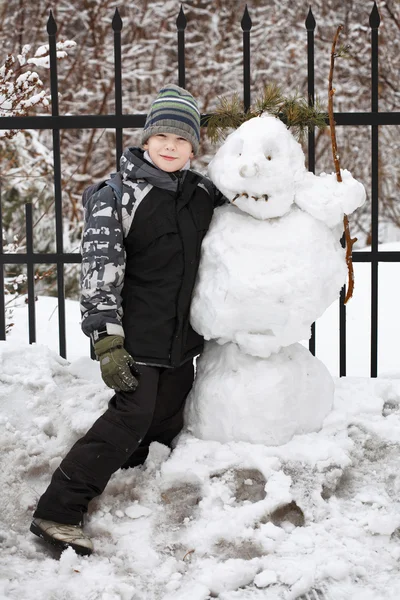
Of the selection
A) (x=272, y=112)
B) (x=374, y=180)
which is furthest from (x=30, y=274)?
(x=374, y=180)

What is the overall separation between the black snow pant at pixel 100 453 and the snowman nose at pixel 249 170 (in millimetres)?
801

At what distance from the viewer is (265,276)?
8.92 ft

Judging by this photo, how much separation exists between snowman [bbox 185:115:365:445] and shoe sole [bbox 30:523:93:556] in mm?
670

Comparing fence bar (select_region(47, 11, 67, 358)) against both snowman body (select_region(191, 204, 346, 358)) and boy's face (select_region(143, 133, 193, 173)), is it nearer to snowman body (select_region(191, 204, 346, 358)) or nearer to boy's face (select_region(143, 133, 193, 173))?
boy's face (select_region(143, 133, 193, 173))

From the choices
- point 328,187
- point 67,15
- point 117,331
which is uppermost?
point 67,15

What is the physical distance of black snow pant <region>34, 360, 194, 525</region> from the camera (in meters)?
2.59

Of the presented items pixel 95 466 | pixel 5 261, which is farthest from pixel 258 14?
pixel 95 466

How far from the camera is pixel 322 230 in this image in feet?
9.21

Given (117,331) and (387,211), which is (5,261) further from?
(387,211)

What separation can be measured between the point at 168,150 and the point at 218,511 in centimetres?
133

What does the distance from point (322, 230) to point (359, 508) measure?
103 centimetres

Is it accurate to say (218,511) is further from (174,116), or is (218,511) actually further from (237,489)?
(174,116)

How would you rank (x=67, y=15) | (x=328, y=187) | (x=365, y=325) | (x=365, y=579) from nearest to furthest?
(x=365, y=579) → (x=328, y=187) → (x=365, y=325) → (x=67, y=15)

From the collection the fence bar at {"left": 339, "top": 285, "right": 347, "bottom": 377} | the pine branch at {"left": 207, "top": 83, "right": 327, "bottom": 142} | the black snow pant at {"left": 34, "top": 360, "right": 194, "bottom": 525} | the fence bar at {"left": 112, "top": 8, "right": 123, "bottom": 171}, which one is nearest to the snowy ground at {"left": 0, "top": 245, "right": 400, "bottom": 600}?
the black snow pant at {"left": 34, "top": 360, "right": 194, "bottom": 525}
